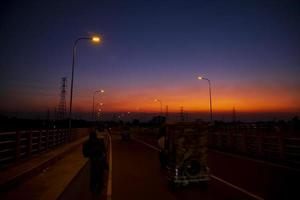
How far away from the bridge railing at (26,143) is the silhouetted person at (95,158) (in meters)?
4.73

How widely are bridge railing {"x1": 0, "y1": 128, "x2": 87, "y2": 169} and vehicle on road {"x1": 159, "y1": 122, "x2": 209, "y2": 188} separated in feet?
21.9

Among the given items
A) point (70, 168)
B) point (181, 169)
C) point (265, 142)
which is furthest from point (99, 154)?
point (265, 142)

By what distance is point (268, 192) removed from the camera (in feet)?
34.4

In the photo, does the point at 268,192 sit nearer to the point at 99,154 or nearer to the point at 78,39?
the point at 99,154

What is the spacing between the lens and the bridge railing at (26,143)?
15422 millimetres

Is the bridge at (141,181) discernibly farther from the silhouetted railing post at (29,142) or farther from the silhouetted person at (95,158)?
the silhouetted person at (95,158)

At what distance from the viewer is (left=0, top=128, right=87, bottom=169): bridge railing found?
15.4m

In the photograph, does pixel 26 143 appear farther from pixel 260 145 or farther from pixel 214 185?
pixel 260 145

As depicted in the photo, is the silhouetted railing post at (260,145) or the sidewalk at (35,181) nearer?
the sidewalk at (35,181)

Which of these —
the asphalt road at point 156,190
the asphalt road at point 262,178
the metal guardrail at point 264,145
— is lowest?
the asphalt road at point 156,190

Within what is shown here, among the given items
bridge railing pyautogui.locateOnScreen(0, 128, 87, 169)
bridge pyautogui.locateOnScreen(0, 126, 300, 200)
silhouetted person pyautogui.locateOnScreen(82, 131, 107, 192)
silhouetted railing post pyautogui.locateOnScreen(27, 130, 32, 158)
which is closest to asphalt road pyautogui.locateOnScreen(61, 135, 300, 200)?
bridge pyautogui.locateOnScreen(0, 126, 300, 200)

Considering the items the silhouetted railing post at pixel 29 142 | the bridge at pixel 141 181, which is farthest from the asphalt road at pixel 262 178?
the silhouetted railing post at pixel 29 142

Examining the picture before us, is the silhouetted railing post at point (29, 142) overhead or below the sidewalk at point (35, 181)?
overhead

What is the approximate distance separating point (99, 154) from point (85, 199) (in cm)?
135
